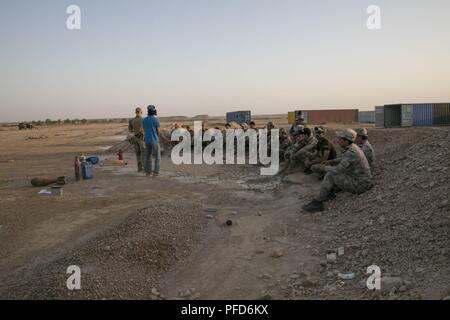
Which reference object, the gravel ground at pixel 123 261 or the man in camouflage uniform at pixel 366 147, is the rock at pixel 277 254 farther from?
the man in camouflage uniform at pixel 366 147

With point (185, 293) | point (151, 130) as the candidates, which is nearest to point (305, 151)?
point (151, 130)

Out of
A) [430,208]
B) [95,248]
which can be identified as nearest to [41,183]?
[95,248]

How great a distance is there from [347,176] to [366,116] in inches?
1342

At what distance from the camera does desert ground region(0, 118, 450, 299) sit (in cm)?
415

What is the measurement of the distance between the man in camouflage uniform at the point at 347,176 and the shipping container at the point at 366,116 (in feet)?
107

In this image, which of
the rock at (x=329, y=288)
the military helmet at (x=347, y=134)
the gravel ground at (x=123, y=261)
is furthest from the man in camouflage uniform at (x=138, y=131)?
the rock at (x=329, y=288)

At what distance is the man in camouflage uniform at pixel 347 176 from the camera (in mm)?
6755

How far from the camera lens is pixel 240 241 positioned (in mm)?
5719

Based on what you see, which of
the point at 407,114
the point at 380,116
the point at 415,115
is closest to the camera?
the point at 407,114

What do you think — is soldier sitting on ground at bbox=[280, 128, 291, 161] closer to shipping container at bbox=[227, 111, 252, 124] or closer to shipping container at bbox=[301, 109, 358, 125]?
shipping container at bbox=[227, 111, 252, 124]

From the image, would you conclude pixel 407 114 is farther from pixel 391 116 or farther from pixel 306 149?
pixel 306 149

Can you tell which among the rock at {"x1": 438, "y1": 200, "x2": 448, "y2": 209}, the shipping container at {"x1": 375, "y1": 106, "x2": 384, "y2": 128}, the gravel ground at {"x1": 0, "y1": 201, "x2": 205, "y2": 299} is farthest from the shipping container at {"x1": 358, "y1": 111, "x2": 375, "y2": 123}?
the gravel ground at {"x1": 0, "y1": 201, "x2": 205, "y2": 299}

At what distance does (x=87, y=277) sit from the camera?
4301 mm
